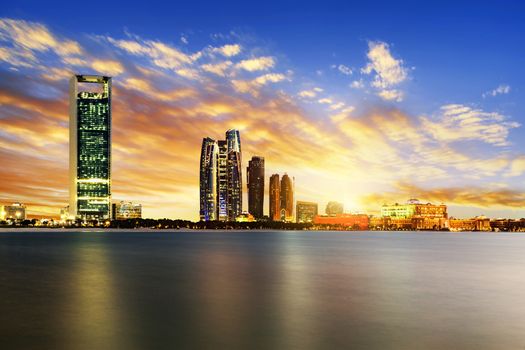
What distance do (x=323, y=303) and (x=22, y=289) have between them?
80.3ft

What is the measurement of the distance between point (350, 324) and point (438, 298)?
45.4 ft

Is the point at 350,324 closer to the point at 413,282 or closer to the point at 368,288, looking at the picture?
the point at 368,288

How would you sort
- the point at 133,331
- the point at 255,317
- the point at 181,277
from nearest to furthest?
the point at 133,331 → the point at 255,317 → the point at 181,277

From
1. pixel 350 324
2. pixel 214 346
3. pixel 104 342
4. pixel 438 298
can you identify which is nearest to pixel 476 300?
pixel 438 298

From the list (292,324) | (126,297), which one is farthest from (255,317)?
(126,297)

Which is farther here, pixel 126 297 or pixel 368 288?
pixel 368 288

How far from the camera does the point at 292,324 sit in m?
26.4

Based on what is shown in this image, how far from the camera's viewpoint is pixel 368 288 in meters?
42.8

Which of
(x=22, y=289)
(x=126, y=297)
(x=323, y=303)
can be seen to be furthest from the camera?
(x=22, y=289)

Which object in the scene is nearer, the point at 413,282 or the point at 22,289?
the point at 22,289

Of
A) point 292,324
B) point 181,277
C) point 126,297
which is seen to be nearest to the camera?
point 292,324

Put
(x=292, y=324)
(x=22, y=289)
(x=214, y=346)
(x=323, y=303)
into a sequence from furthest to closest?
1. (x=22, y=289)
2. (x=323, y=303)
3. (x=292, y=324)
4. (x=214, y=346)

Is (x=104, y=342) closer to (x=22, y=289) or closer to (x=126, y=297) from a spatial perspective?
(x=126, y=297)

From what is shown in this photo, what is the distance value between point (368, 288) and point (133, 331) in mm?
23751
